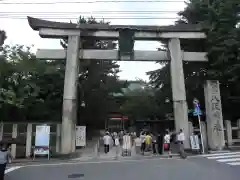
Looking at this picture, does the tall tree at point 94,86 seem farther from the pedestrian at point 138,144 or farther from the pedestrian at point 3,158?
the pedestrian at point 3,158

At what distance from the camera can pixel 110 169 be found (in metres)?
13.4

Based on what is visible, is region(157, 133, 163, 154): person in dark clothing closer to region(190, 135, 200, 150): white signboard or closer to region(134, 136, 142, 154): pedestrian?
region(134, 136, 142, 154): pedestrian

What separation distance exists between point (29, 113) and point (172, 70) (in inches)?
456

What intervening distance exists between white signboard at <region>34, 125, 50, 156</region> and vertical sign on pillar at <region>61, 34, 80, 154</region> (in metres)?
1.27

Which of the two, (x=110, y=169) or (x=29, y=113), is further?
(x=29, y=113)

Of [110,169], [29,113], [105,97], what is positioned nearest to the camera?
[110,169]

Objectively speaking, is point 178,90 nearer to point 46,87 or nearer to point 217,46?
point 217,46

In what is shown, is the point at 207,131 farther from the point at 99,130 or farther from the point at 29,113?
the point at 99,130

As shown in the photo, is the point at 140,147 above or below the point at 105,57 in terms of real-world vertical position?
below

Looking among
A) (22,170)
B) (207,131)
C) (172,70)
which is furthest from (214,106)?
(22,170)

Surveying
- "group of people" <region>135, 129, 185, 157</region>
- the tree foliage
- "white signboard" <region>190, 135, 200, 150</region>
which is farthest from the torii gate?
the tree foliage

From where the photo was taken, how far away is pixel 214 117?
21109 millimetres

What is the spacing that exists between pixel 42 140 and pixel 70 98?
139 inches

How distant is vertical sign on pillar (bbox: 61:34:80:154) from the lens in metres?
20.5
